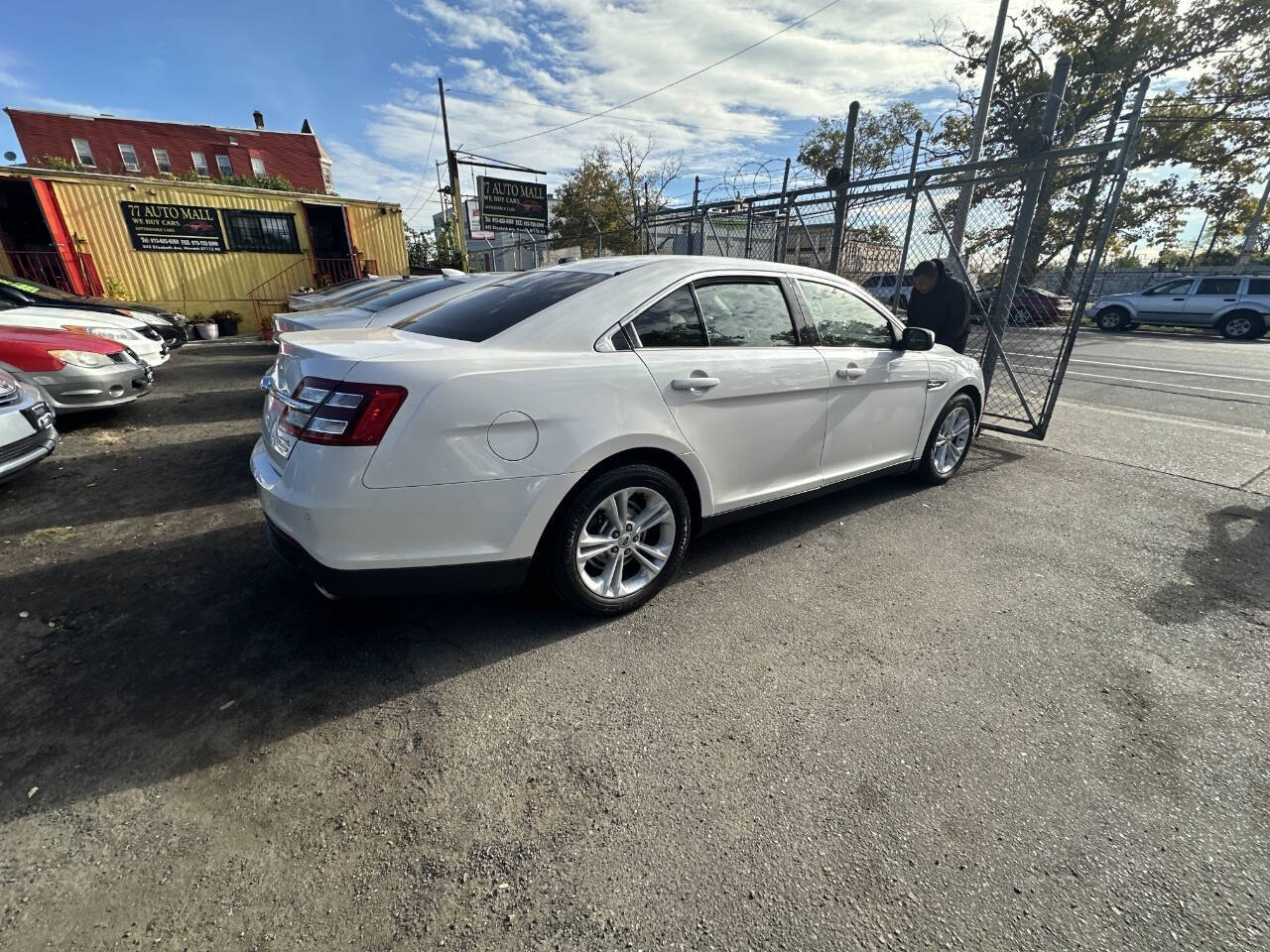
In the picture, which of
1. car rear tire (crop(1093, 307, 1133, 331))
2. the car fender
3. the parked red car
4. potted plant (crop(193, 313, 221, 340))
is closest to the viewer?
the parked red car

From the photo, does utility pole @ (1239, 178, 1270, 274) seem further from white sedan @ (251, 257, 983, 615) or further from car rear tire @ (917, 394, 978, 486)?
white sedan @ (251, 257, 983, 615)

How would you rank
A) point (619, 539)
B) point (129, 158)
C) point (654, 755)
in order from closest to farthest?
1. point (654, 755)
2. point (619, 539)
3. point (129, 158)

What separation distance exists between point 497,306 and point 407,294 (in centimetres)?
543

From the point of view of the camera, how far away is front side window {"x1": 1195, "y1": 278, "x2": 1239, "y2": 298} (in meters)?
16.1

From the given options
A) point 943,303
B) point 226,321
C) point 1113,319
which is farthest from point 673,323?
point 1113,319

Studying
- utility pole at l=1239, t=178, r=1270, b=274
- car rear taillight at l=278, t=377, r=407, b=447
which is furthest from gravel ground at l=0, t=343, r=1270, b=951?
utility pole at l=1239, t=178, r=1270, b=274

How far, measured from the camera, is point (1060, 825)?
171 centimetres

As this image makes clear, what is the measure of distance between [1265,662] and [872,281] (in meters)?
6.81

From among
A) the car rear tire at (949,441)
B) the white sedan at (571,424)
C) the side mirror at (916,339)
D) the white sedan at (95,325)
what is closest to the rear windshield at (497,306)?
the white sedan at (571,424)

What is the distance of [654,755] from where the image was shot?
1936mm

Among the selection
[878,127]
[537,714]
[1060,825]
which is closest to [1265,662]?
[1060,825]

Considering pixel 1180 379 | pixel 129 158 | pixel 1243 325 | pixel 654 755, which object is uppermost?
pixel 129 158

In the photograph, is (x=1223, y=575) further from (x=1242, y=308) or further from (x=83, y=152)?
(x=83, y=152)

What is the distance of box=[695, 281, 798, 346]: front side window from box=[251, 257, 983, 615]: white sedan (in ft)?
0.04
